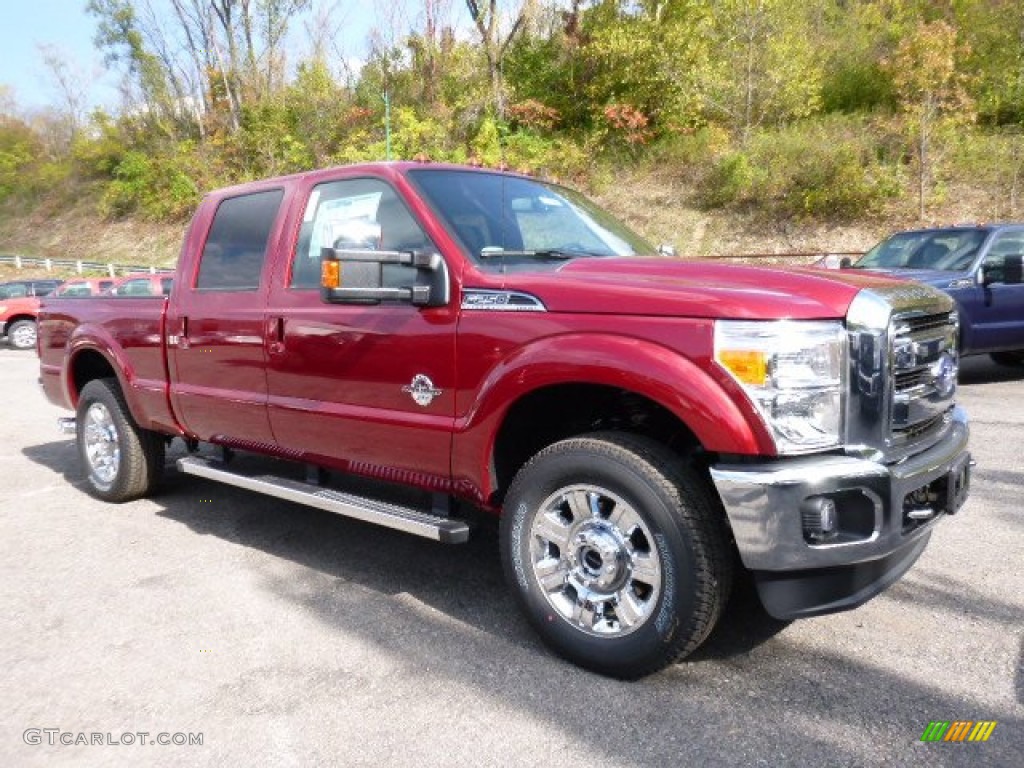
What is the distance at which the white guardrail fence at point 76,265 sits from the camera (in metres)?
30.5

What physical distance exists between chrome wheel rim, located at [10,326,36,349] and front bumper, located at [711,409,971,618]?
67.4ft

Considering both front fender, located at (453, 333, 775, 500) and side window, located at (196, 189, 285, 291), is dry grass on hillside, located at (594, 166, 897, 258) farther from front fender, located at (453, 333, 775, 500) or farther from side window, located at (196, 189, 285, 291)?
front fender, located at (453, 333, 775, 500)

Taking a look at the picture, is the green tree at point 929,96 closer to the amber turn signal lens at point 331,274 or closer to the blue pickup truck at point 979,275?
the blue pickup truck at point 979,275

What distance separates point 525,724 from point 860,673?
48.1 inches

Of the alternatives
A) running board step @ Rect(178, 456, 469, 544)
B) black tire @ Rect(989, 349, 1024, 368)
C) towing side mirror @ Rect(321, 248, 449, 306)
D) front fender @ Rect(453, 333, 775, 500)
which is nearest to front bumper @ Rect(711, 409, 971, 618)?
front fender @ Rect(453, 333, 775, 500)

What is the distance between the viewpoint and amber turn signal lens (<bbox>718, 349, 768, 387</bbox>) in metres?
2.51

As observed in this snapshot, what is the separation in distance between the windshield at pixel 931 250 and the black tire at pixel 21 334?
18.4 m

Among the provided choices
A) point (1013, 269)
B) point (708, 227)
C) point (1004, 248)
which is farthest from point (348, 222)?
point (708, 227)

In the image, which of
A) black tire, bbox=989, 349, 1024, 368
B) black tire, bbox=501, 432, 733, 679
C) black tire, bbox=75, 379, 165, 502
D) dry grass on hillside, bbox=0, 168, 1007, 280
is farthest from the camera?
dry grass on hillside, bbox=0, 168, 1007, 280

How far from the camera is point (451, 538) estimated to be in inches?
125

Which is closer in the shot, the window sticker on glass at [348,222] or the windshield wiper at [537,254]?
the windshield wiper at [537,254]

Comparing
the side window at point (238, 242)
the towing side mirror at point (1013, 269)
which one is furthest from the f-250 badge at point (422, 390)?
the towing side mirror at point (1013, 269)

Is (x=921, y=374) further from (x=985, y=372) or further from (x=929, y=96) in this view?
(x=929, y=96)

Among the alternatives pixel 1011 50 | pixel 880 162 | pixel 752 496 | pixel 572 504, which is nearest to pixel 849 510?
pixel 752 496
